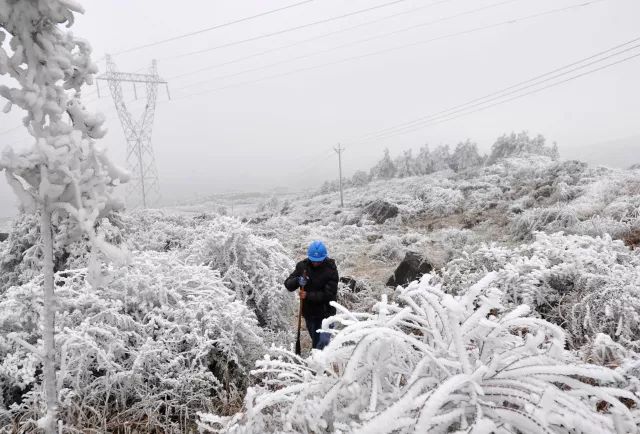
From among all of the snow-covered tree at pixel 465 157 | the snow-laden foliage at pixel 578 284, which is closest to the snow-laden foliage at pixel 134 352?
the snow-laden foliage at pixel 578 284

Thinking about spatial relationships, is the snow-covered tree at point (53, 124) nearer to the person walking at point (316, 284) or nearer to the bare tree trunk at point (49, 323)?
the bare tree trunk at point (49, 323)

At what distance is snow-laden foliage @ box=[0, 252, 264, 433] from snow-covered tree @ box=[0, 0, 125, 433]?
1.89 metres

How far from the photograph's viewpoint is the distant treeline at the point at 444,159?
119 ft

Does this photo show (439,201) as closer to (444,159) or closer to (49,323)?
(49,323)

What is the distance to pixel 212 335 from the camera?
187 inches

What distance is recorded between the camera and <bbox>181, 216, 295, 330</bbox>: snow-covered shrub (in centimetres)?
679

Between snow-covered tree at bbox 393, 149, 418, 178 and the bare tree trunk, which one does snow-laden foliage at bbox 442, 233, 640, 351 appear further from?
snow-covered tree at bbox 393, 149, 418, 178

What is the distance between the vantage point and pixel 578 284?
16.7ft

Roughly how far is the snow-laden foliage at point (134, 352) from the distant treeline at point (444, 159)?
3454cm

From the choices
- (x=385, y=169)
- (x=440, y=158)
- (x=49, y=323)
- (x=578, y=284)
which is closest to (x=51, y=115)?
(x=49, y=323)

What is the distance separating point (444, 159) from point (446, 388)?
44.9m

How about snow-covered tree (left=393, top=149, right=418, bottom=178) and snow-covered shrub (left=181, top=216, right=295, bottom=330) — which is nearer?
snow-covered shrub (left=181, top=216, right=295, bottom=330)

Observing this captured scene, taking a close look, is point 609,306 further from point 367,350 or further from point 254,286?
point 254,286

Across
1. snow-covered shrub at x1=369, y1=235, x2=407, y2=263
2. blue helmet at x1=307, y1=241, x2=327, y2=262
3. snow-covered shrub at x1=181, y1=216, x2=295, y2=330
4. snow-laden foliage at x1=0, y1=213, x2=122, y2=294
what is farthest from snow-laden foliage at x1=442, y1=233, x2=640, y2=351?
snow-laden foliage at x1=0, y1=213, x2=122, y2=294
